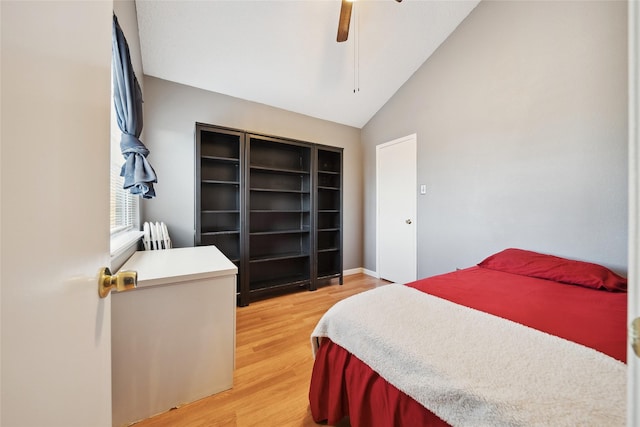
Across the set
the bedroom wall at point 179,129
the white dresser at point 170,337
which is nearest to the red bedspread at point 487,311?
the white dresser at point 170,337

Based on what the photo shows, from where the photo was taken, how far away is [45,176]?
360mm

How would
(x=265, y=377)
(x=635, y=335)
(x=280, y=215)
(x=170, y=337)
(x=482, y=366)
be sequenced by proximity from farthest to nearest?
(x=280, y=215)
(x=265, y=377)
(x=170, y=337)
(x=482, y=366)
(x=635, y=335)

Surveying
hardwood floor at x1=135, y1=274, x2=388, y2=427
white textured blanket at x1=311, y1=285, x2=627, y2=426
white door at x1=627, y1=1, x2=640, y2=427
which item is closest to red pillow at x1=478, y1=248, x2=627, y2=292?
white textured blanket at x1=311, y1=285, x2=627, y2=426

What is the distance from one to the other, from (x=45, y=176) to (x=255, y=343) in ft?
6.41

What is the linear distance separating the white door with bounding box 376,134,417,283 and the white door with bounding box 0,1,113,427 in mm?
3135

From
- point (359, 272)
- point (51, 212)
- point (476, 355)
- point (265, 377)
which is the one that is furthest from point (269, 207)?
point (51, 212)

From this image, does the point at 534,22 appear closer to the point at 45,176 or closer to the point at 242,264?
the point at 45,176

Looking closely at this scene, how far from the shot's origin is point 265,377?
1597 millimetres

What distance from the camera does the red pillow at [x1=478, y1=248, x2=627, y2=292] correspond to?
154 cm

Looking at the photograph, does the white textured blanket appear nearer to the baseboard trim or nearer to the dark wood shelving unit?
the dark wood shelving unit

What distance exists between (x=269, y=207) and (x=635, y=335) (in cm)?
308

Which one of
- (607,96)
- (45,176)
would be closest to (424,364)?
(45,176)

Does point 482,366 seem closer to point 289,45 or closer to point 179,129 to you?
point 289,45

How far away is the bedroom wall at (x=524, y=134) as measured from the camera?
5.83 feet
